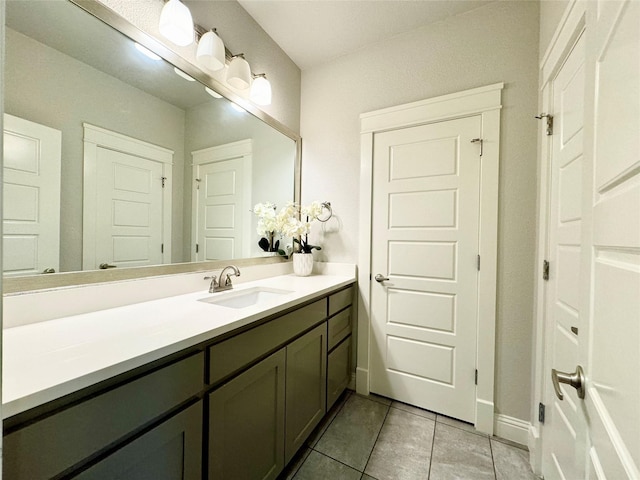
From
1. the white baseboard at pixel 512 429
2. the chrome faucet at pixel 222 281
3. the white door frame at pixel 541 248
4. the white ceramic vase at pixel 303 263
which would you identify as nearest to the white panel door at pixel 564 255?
the white door frame at pixel 541 248

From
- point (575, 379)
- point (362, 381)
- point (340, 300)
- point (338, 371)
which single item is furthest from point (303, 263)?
point (575, 379)

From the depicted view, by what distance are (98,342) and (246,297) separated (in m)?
0.88

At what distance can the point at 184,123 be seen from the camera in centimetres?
140

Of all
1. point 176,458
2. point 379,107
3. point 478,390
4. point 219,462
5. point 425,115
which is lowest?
point 478,390

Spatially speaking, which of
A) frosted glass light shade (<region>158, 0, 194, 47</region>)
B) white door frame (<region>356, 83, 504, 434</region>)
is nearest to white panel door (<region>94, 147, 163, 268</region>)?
frosted glass light shade (<region>158, 0, 194, 47</region>)

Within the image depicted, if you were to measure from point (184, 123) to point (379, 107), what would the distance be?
137 cm

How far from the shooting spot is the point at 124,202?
1.15 meters

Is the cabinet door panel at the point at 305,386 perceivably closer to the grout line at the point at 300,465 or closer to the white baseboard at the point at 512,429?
the grout line at the point at 300,465

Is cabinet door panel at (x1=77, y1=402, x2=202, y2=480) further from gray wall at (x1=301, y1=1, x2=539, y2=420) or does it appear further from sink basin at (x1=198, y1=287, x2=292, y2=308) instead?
gray wall at (x1=301, y1=1, x2=539, y2=420)

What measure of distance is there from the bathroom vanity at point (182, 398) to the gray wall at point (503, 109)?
42.1 inches

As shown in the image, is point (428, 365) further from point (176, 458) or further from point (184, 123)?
point (184, 123)

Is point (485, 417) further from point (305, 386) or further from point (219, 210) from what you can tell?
point (219, 210)

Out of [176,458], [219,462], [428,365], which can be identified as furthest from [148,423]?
[428,365]

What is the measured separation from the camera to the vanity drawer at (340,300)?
5.51ft
